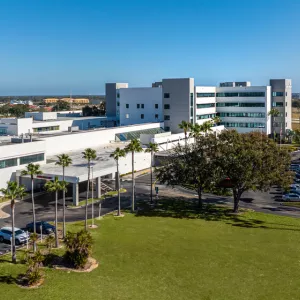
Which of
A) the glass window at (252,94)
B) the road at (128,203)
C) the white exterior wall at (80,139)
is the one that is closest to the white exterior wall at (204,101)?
the glass window at (252,94)

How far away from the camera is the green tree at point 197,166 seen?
56812mm

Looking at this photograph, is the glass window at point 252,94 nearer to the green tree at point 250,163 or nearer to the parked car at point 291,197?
the parked car at point 291,197

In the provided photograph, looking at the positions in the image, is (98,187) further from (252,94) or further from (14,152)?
(252,94)

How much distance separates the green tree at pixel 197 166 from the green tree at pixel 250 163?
1231 mm

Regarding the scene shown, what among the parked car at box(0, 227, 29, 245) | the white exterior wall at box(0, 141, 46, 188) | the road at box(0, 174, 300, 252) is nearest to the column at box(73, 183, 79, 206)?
the road at box(0, 174, 300, 252)

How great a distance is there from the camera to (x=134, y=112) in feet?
397

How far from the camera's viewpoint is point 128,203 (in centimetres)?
6072

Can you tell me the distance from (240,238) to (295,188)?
89.0 feet

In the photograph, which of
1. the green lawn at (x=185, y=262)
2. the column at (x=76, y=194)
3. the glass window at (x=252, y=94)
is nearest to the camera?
the green lawn at (x=185, y=262)

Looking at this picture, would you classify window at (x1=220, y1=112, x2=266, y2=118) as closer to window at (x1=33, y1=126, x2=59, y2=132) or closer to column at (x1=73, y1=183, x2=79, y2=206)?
window at (x1=33, y1=126, x2=59, y2=132)

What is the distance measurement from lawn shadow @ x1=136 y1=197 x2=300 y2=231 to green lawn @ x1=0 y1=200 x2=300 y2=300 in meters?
0.25

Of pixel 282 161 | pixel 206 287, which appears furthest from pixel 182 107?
pixel 206 287

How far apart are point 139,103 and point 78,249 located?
85.4m

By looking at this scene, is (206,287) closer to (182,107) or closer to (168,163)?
(168,163)
